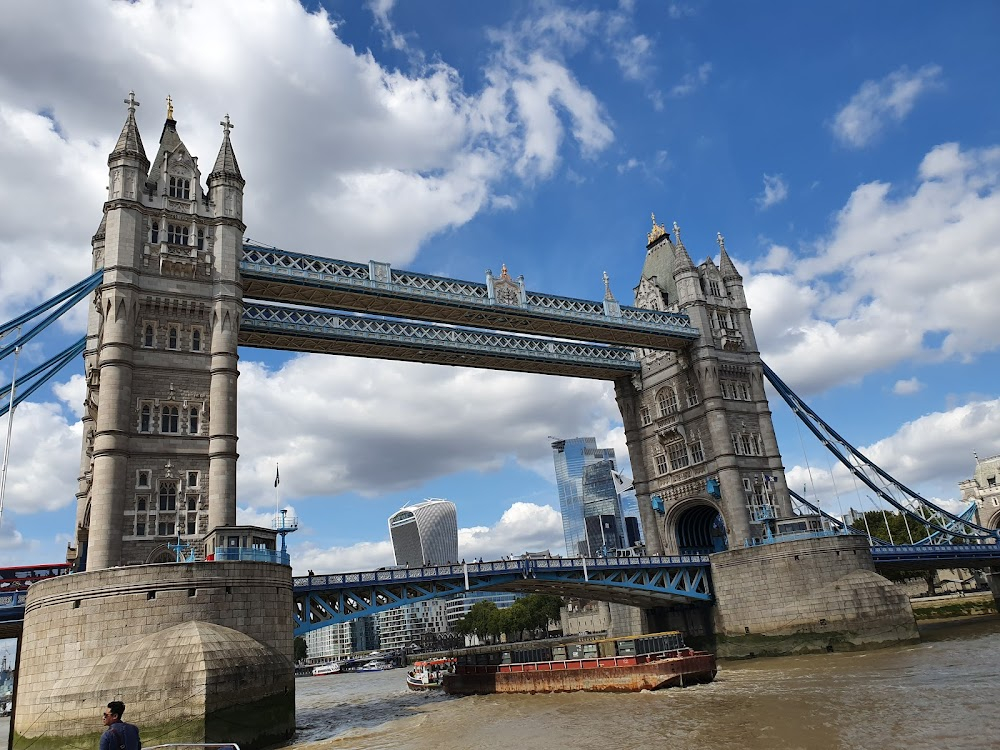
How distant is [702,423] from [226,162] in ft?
135

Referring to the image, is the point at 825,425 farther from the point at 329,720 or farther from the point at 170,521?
the point at 170,521

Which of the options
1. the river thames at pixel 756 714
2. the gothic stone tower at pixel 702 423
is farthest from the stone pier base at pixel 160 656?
the gothic stone tower at pixel 702 423

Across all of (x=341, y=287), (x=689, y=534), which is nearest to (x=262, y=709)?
(x=341, y=287)

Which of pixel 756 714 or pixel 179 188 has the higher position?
pixel 179 188

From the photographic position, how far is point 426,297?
52.0 meters

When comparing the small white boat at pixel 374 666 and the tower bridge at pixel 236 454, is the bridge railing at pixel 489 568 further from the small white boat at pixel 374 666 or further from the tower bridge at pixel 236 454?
the small white boat at pixel 374 666

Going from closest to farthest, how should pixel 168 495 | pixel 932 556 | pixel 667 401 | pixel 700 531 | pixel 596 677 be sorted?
pixel 168 495 → pixel 596 677 → pixel 932 556 → pixel 667 401 → pixel 700 531

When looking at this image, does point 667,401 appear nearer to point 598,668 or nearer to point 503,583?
point 503,583

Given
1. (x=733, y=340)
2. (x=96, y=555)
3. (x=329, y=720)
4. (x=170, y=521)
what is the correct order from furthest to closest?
(x=733, y=340), (x=329, y=720), (x=170, y=521), (x=96, y=555)

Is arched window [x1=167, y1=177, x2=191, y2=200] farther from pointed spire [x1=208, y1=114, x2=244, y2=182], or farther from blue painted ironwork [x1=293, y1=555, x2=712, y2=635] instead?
blue painted ironwork [x1=293, y1=555, x2=712, y2=635]

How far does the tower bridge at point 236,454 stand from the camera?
1187 inches

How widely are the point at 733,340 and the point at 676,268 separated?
8034 millimetres

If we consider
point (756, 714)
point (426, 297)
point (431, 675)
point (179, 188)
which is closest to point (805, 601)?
point (756, 714)

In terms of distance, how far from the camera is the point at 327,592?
42.5 metres
